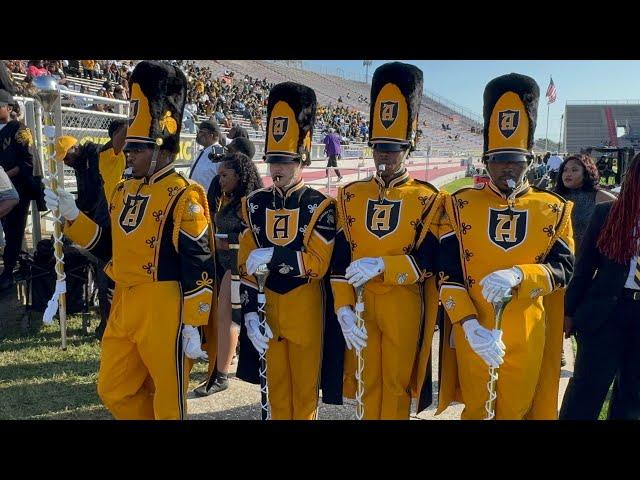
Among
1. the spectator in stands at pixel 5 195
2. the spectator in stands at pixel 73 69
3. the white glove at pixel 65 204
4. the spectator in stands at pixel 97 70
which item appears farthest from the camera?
the spectator in stands at pixel 97 70

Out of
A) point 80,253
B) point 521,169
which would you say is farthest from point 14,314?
point 521,169

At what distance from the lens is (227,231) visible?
4.08 metres

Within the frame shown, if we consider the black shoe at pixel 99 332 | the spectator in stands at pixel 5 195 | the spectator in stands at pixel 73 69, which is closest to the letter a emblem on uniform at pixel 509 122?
the spectator in stands at pixel 5 195

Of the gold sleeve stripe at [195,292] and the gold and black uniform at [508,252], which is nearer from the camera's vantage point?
the gold and black uniform at [508,252]

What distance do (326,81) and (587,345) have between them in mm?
52008

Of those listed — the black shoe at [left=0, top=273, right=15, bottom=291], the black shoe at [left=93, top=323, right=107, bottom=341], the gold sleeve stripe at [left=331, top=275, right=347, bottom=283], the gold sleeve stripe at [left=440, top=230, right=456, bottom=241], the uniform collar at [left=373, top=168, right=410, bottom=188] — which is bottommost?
the black shoe at [left=93, top=323, right=107, bottom=341]

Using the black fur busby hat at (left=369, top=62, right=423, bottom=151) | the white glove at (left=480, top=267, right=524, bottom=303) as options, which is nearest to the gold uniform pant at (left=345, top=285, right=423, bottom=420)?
the white glove at (left=480, top=267, right=524, bottom=303)

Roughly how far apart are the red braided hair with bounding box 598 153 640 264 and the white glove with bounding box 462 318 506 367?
0.71m

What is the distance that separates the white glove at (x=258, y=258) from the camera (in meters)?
3.08

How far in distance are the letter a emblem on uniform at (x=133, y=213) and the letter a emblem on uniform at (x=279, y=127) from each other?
784 mm

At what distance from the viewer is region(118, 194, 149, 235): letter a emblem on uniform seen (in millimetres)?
3133

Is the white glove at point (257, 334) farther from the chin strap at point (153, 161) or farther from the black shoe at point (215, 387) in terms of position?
the black shoe at point (215, 387)

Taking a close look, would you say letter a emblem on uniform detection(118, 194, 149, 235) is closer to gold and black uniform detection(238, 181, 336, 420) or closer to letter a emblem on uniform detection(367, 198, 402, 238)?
gold and black uniform detection(238, 181, 336, 420)

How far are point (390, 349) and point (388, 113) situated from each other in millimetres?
1294
